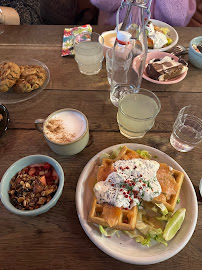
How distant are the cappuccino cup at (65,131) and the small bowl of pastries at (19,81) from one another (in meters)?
0.37

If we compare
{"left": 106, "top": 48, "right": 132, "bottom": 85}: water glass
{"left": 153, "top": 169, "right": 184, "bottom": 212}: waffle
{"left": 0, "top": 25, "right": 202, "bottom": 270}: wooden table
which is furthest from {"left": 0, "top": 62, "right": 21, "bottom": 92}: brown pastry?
{"left": 153, "top": 169, "right": 184, "bottom": 212}: waffle

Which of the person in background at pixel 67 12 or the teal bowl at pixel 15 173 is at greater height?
the person in background at pixel 67 12

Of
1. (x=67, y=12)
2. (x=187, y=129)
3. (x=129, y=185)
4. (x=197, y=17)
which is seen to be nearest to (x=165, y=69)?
(x=187, y=129)

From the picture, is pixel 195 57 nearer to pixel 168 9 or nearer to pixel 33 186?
pixel 168 9

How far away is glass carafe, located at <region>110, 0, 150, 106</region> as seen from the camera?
1240 millimetres

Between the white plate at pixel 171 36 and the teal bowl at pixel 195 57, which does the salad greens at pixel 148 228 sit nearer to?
the teal bowl at pixel 195 57

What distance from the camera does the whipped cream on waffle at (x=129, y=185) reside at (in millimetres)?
867

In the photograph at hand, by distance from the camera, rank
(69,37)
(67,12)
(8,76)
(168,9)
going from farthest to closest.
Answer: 1. (67,12)
2. (168,9)
3. (69,37)
4. (8,76)

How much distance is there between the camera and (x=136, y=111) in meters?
1.20

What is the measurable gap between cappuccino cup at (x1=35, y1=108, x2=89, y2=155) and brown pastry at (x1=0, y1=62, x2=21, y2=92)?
1.40 feet

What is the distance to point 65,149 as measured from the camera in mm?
1064

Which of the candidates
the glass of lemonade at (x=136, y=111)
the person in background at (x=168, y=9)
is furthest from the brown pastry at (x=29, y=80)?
the person in background at (x=168, y=9)

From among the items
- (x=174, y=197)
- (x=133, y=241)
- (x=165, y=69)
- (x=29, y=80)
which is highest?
(x=165, y=69)

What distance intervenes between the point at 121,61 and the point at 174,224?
1.03m
